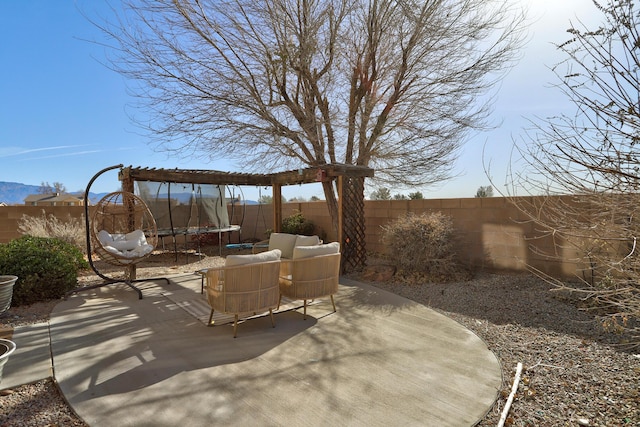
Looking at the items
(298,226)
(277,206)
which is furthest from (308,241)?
(298,226)

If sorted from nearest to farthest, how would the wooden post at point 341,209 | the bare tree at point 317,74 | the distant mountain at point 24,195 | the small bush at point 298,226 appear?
the bare tree at point 317,74 < the wooden post at point 341,209 < the distant mountain at point 24,195 < the small bush at point 298,226

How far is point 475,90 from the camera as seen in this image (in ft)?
21.0

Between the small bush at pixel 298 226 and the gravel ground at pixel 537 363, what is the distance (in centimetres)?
460

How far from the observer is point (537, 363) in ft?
8.16

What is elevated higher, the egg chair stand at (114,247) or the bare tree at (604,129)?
the bare tree at (604,129)

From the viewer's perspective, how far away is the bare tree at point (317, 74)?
18.8 feet

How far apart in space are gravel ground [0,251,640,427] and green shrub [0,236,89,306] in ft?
0.62

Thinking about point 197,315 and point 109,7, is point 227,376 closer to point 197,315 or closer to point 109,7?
point 197,315

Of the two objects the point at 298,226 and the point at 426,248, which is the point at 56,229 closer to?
the point at 298,226

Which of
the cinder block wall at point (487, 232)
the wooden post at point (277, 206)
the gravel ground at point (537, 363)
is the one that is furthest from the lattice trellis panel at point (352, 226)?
the wooden post at point (277, 206)

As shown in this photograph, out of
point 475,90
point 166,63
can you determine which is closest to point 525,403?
point 475,90

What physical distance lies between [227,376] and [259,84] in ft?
17.1

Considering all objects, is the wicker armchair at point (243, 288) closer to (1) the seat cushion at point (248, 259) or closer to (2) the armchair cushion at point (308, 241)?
(1) the seat cushion at point (248, 259)

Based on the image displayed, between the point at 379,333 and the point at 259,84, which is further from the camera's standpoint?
the point at 259,84
